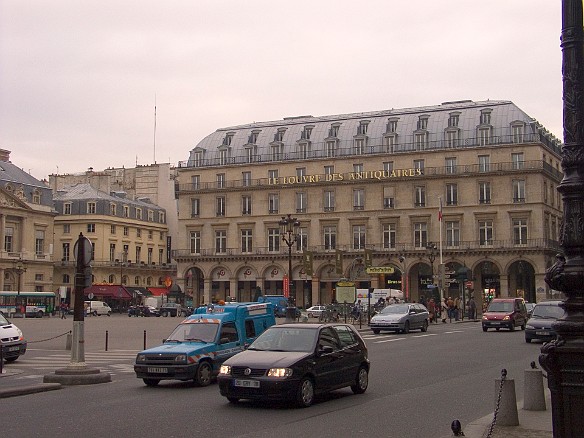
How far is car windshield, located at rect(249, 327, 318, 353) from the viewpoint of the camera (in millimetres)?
14443

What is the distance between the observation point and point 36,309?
249ft

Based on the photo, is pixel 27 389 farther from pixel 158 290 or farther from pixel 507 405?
pixel 158 290

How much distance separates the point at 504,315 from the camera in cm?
3972

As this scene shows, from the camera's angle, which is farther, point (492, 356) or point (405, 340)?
point (405, 340)

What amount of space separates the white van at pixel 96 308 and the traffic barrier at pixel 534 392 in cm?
7253

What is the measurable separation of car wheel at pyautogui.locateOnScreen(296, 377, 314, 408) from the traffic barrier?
3722mm

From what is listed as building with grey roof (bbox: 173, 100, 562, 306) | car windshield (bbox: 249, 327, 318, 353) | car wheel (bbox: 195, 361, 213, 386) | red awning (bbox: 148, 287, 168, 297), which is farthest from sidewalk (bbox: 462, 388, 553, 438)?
red awning (bbox: 148, 287, 168, 297)

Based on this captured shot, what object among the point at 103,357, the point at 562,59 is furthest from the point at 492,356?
the point at 562,59

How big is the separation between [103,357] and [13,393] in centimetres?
1020

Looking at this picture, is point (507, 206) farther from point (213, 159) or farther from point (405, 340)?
point (405, 340)

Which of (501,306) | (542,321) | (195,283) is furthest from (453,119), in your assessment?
(542,321)

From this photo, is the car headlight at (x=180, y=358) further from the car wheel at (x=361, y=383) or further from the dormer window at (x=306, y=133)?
the dormer window at (x=306, y=133)

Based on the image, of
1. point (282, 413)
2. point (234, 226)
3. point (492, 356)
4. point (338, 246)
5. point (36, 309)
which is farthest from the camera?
point (234, 226)

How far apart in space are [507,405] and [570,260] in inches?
171
